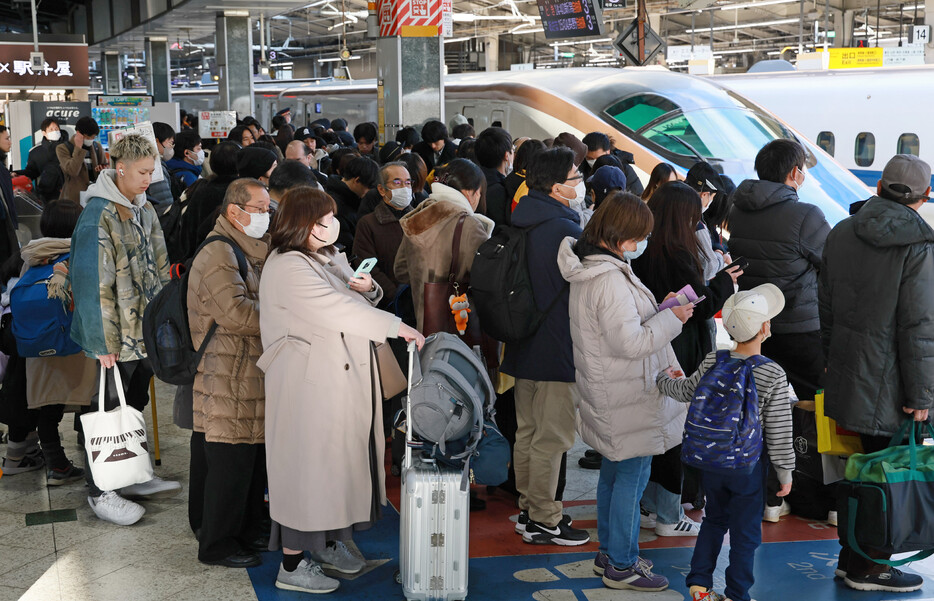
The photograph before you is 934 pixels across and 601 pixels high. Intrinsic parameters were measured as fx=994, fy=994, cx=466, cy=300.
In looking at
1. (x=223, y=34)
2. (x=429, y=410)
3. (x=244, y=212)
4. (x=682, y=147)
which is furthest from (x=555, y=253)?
(x=223, y=34)

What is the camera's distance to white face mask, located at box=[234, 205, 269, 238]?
4348 millimetres

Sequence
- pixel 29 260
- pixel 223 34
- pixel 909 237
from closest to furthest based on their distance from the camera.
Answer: pixel 909 237 < pixel 29 260 < pixel 223 34

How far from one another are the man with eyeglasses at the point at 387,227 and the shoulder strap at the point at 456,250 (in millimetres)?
833

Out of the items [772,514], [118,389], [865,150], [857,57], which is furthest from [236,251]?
[857,57]

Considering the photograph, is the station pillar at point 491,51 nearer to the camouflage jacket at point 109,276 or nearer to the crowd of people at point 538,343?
the crowd of people at point 538,343

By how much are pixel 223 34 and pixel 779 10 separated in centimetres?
2031

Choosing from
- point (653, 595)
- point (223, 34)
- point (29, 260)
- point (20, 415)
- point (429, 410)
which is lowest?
point (653, 595)

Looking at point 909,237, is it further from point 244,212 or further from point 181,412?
point 181,412

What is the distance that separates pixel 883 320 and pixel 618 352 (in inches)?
43.1

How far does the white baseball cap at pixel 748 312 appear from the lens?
12.6 feet

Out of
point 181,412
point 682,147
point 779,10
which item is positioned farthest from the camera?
point 779,10

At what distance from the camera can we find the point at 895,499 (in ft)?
13.1

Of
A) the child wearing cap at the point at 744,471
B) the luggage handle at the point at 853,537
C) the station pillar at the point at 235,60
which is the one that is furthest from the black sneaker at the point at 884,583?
the station pillar at the point at 235,60

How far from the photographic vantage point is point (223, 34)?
66.3 ft
